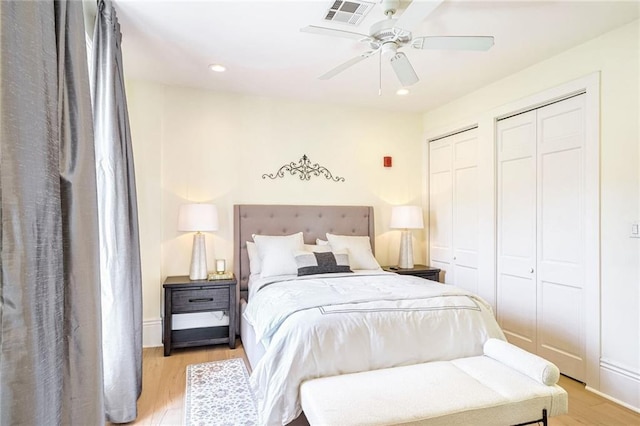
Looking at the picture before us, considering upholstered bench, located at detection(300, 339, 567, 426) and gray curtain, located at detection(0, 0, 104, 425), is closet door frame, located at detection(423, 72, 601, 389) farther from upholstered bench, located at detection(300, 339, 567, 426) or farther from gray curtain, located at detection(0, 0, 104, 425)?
gray curtain, located at detection(0, 0, 104, 425)

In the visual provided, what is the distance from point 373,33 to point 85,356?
2234 millimetres

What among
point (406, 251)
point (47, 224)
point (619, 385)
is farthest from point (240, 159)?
point (619, 385)

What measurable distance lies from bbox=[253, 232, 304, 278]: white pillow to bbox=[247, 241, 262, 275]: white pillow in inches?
3.0

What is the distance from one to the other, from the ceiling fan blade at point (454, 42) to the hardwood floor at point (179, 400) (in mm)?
2372

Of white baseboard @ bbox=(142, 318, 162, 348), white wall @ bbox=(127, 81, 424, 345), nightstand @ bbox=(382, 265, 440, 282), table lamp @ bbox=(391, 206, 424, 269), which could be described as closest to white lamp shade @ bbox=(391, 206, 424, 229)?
table lamp @ bbox=(391, 206, 424, 269)

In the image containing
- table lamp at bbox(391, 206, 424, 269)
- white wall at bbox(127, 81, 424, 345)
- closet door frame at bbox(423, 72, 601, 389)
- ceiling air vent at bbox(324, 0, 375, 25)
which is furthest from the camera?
table lamp at bbox(391, 206, 424, 269)

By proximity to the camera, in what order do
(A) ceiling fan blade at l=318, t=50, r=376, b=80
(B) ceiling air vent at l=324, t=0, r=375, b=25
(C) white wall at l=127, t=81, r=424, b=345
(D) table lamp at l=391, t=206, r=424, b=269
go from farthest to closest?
1. (D) table lamp at l=391, t=206, r=424, b=269
2. (C) white wall at l=127, t=81, r=424, b=345
3. (A) ceiling fan blade at l=318, t=50, r=376, b=80
4. (B) ceiling air vent at l=324, t=0, r=375, b=25

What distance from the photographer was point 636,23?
2422 mm

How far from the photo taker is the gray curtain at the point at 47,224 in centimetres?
103

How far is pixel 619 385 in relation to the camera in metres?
2.47

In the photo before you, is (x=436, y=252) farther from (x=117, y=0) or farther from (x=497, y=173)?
(x=117, y=0)

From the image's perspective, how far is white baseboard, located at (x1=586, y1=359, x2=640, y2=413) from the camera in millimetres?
2387

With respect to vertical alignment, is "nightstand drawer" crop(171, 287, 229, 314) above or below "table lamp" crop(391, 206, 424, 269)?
below

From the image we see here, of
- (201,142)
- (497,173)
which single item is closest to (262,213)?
(201,142)
